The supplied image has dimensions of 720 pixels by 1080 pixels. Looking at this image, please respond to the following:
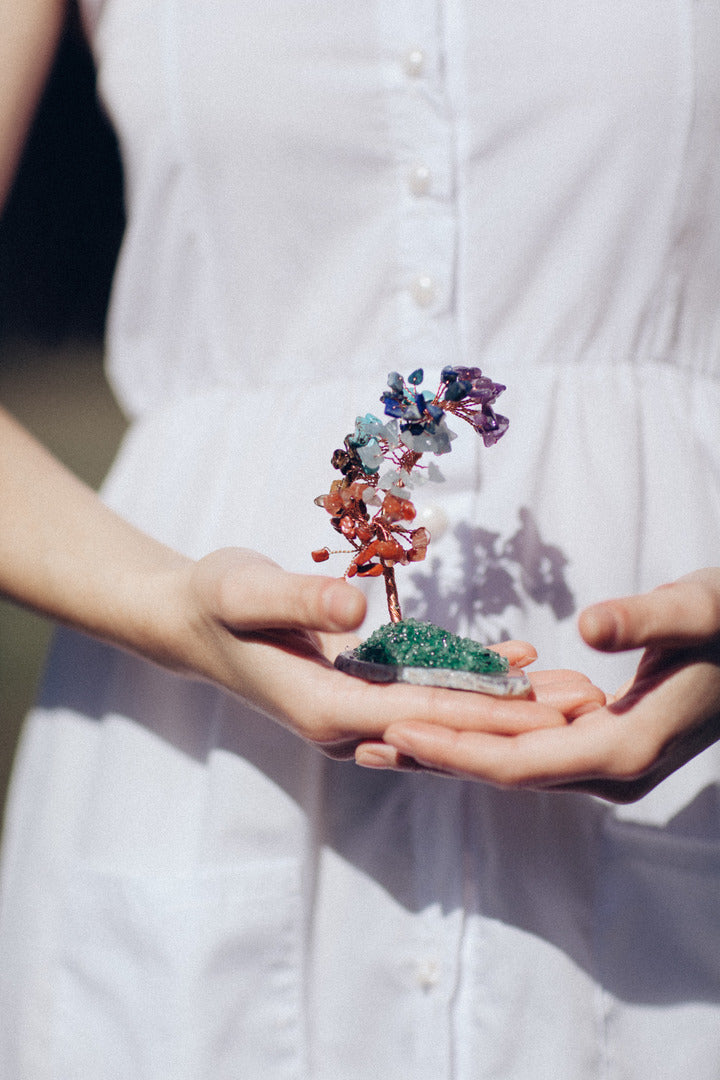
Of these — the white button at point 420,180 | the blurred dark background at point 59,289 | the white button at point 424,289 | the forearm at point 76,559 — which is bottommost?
the forearm at point 76,559

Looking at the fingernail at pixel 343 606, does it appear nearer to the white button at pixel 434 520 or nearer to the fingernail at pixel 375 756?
the fingernail at pixel 375 756

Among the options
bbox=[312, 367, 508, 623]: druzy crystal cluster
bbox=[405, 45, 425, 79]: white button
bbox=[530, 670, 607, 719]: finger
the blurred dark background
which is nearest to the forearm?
bbox=[312, 367, 508, 623]: druzy crystal cluster

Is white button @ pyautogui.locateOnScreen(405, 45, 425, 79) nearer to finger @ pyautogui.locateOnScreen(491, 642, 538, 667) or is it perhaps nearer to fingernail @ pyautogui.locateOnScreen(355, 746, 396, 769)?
finger @ pyautogui.locateOnScreen(491, 642, 538, 667)

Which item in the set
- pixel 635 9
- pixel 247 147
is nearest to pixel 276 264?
pixel 247 147

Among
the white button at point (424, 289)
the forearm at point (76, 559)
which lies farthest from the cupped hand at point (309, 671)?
the white button at point (424, 289)

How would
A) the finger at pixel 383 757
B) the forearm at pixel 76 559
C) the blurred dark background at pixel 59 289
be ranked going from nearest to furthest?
the finger at pixel 383 757 → the forearm at pixel 76 559 → the blurred dark background at pixel 59 289

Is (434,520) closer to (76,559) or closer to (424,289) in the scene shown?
(424,289)

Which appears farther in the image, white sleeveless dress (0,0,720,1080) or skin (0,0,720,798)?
white sleeveless dress (0,0,720,1080)
